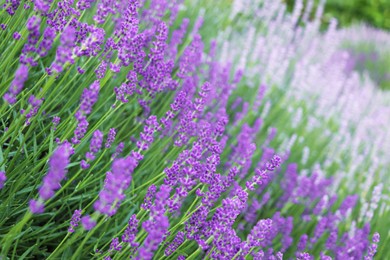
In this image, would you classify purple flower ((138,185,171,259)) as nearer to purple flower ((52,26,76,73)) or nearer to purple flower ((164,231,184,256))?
purple flower ((164,231,184,256))

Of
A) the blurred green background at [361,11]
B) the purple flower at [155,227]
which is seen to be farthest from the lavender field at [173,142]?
the blurred green background at [361,11]

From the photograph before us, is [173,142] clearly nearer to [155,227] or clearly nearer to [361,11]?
[155,227]

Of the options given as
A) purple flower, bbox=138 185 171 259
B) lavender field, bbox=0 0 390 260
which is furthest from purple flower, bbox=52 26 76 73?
purple flower, bbox=138 185 171 259

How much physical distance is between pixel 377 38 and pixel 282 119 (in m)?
6.51

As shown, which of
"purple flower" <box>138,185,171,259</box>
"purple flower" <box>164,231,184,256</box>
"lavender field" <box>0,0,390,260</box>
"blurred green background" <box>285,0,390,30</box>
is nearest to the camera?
"purple flower" <box>138,185,171,259</box>

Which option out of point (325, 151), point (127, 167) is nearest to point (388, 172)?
point (325, 151)

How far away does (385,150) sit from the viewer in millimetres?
4758

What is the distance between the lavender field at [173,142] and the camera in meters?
1.62

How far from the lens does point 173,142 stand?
98.7 inches

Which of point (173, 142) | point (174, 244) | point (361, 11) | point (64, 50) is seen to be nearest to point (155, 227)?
point (174, 244)

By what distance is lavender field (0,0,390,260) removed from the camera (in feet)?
5.31

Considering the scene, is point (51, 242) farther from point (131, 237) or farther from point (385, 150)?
point (385, 150)

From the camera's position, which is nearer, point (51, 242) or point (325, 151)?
point (51, 242)

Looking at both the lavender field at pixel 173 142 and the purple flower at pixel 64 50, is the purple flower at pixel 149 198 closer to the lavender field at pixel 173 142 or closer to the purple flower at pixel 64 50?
the lavender field at pixel 173 142
